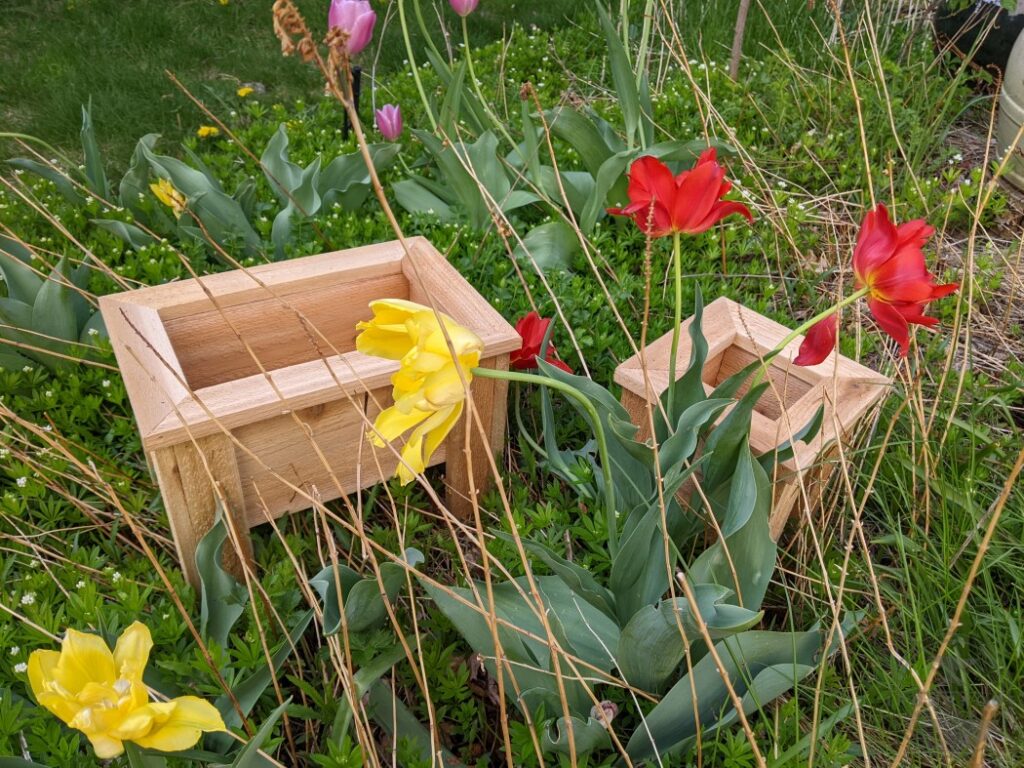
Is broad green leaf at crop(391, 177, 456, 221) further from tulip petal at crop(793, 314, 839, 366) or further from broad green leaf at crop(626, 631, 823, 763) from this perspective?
broad green leaf at crop(626, 631, 823, 763)

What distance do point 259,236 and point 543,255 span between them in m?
0.67

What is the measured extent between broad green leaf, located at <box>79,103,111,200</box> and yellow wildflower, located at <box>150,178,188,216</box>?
17cm

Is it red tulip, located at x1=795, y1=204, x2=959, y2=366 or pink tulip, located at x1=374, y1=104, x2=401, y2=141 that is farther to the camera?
pink tulip, located at x1=374, y1=104, x2=401, y2=141

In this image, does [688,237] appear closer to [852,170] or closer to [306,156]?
[852,170]

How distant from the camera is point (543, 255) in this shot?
2156mm

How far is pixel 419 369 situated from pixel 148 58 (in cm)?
A: 315

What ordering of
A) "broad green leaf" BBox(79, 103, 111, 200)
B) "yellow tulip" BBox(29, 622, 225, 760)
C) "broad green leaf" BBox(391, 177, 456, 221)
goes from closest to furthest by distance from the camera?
"yellow tulip" BBox(29, 622, 225, 760) < "broad green leaf" BBox(79, 103, 111, 200) < "broad green leaf" BBox(391, 177, 456, 221)

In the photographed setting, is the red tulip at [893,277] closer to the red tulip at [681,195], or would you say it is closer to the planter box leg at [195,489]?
the red tulip at [681,195]

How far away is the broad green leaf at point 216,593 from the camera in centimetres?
129

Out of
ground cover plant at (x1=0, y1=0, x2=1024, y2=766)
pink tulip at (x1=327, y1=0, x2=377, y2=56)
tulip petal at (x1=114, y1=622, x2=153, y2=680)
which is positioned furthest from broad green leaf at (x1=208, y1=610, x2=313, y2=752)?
pink tulip at (x1=327, y1=0, x2=377, y2=56)

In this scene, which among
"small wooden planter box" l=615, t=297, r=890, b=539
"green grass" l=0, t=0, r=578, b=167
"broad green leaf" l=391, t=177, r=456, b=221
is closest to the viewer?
"small wooden planter box" l=615, t=297, r=890, b=539

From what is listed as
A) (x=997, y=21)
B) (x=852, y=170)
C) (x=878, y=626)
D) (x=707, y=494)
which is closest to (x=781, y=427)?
(x=707, y=494)

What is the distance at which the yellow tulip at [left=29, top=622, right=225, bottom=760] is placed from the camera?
0.86m

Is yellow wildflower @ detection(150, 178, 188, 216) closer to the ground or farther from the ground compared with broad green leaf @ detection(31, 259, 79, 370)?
farther from the ground
